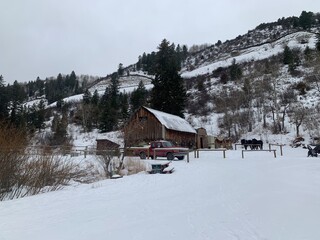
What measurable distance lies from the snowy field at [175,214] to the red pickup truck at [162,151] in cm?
1321

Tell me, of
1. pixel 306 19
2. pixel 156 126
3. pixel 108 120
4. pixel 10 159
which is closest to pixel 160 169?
pixel 10 159

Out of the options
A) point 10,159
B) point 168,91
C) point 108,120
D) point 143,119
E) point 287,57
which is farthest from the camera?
point 287,57

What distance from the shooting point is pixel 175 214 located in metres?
6.65

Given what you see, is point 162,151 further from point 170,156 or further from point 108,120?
point 108,120

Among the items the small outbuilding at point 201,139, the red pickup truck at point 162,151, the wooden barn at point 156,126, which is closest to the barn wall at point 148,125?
the wooden barn at point 156,126

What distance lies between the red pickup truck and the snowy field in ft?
43.3

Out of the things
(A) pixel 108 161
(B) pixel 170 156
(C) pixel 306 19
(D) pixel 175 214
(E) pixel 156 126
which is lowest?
(D) pixel 175 214

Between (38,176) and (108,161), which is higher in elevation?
(108,161)

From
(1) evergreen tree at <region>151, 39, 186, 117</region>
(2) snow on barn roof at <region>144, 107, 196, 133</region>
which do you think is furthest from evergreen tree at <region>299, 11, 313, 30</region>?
(2) snow on barn roof at <region>144, 107, 196, 133</region>

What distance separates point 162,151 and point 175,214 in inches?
699

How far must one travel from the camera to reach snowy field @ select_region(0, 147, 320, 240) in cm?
525

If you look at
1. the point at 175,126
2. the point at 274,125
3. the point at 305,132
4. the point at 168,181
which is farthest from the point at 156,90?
the point at 168,181

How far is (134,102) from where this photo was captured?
219 feet

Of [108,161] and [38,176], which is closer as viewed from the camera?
[38,176]
